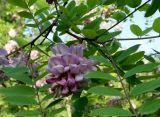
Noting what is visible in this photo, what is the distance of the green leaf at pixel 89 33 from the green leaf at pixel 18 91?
8.9 inches

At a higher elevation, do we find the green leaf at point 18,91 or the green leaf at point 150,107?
the green leaf at point 18,91

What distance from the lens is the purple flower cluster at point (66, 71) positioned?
112 cm

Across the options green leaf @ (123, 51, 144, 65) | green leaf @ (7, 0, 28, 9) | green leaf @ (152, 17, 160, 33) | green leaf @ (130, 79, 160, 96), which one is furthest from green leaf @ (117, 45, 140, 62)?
green leaf @ (7, 0, 28, 9)

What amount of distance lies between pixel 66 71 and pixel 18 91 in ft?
0.56

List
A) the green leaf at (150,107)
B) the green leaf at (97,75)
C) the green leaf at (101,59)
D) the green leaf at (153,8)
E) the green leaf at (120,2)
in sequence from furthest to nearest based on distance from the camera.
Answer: the green leaf at (120,2)
the green leaf at (153,8)
the green leaf at (101,59)
the green leaf at (97,75)
the green leaf at (150,107)

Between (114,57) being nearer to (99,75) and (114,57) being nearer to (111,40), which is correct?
(111,40)

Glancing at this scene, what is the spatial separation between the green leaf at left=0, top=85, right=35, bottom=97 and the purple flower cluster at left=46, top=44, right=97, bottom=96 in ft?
0.34

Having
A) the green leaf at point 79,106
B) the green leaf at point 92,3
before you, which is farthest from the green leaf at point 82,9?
the green leaf at point 79,106

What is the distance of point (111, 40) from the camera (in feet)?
4.49

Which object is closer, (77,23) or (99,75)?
(99,75)

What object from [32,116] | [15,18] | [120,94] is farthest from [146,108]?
[15,18]

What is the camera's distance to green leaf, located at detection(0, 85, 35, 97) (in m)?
1.18

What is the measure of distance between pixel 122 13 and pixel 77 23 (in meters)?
0.30

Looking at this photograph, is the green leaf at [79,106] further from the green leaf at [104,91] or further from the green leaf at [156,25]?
the green leaf at [156,25]
